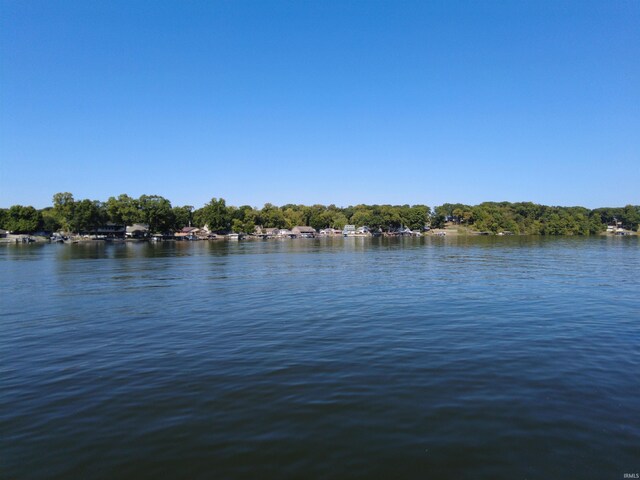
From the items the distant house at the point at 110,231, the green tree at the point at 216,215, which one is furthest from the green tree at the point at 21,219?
the green tree at the point at 216,215

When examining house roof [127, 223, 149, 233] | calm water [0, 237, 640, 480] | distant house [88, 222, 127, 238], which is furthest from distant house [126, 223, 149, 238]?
calm water [0, 237, 640, 480]

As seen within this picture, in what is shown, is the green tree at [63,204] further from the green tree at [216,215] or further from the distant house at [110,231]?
the green tree at [216,215]

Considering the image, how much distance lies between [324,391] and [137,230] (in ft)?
585

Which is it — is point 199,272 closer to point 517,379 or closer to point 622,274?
point 517,379

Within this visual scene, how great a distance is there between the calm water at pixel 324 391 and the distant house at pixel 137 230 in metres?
161

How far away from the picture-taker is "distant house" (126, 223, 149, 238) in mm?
168625

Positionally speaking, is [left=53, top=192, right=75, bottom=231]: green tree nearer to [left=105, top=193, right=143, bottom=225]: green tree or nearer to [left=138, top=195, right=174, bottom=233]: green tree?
[left=105, top=193, right=143, bottom=225]: green tree

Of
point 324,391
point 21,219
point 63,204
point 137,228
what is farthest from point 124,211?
point 324,391

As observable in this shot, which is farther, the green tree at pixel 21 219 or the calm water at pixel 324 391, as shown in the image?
the green tree at pixel 21 219

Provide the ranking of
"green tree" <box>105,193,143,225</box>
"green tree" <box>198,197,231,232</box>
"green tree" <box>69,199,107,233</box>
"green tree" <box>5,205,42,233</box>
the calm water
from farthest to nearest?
"green tree" <box>198,197,231,232</box> → "green tree" <box>105,193,143,225</box> → "green tree" <box>69,199,107,233</box> → "green tree" <box>5,205,42,233</box> → the calm water

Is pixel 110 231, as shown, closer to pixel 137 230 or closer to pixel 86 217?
pixel 137 230

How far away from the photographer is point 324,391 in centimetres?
975

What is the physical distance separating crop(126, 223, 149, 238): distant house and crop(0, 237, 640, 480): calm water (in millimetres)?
160835

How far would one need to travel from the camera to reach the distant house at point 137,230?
168625 mm
